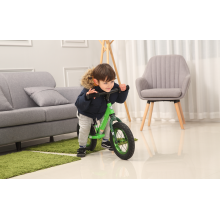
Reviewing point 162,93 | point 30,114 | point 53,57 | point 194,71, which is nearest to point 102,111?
point 30,114

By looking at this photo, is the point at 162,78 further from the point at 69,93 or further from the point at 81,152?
the point at 81,152

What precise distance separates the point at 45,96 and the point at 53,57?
1.47m

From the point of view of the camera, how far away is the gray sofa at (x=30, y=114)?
258cm

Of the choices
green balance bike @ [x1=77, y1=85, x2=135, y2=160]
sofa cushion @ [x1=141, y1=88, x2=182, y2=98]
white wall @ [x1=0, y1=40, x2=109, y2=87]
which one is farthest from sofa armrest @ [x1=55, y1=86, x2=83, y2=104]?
green balance bike @ [x1=77, y1=85, x2=135, y2=160]

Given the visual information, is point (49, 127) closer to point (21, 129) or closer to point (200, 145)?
point (21, 129)

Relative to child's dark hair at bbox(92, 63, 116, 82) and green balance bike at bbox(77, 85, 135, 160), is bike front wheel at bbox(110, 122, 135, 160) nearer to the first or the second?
green balance bike at bbox(77, 85, 135, 160)

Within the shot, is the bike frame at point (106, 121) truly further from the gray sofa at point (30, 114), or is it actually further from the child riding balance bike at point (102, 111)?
the gray sofa at point (30, 114)

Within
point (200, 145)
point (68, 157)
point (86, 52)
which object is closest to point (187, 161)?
point (200, 145)

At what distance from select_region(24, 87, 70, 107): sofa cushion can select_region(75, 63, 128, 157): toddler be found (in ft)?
2.72

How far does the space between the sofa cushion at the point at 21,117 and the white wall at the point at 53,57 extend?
54.9 inches

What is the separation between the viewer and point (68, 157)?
7.47ft

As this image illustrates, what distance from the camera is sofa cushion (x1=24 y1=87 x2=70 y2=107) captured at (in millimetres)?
3088

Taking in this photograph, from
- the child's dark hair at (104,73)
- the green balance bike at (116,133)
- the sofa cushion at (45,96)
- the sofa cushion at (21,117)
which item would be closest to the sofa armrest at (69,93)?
the sofa cushion at (45,96)

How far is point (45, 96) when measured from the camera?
10.3 feet
